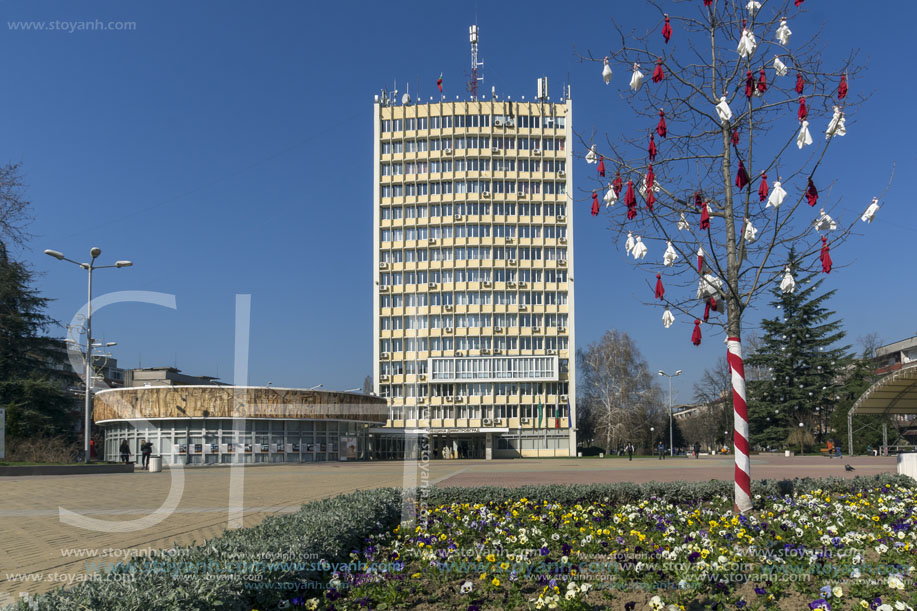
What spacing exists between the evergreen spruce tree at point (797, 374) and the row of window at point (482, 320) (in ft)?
67.7

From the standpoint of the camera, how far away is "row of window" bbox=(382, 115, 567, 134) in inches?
3132

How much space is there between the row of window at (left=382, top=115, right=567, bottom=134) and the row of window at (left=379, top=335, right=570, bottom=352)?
23.1m

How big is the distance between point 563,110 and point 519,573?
79.3 metres

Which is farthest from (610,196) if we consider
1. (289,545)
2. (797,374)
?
(797,374)

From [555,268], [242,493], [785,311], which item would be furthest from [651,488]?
[555,268]

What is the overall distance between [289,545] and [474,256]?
73311 millimetres

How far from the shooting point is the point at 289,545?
606 centimetres

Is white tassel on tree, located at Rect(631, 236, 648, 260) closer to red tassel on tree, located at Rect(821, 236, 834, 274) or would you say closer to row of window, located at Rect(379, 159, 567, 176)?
red tassel on tree, located at Rect(821, 236, 834, 274)

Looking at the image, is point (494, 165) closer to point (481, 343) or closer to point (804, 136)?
point (481, 343)

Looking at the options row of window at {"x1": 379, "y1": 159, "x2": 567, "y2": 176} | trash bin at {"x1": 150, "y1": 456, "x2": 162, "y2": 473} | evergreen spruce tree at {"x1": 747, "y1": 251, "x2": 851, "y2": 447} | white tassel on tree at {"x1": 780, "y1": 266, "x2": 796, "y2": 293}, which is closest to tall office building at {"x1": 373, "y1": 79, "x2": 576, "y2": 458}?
row of window at {"x1": 379, "y1": 159, "x2": 567, "y2": 176}

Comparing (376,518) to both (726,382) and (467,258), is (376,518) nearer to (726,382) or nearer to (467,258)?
(467,258)

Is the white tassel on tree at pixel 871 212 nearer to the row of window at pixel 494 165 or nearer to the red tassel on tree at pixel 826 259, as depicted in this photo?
the red tassel on tree at pixel 826 259

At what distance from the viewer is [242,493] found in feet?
57.8

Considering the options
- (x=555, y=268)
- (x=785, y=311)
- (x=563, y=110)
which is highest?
(x=563, y=110)
